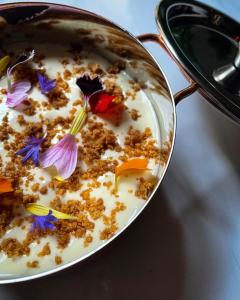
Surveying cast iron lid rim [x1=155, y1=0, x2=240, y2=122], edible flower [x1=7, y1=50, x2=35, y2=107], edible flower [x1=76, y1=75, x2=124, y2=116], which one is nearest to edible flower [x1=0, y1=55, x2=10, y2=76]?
edible flower [x1=7, y1=50, x2=35, y2=107]

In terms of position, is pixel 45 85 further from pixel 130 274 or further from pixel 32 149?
pixel 130 274

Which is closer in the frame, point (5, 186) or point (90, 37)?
point (5, 186)

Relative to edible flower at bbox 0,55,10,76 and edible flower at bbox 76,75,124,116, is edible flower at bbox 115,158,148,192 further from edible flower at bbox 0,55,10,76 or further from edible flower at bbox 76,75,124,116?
edible flower at bbox 0,55,10,76

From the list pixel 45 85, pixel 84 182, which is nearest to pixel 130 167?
pixel 84 182

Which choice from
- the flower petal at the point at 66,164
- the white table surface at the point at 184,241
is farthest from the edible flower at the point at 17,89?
the white table surface at the point at 184,241

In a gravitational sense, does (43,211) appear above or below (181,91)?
below

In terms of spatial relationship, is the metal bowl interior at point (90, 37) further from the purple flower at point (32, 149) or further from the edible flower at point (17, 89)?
the purple flower at point (32, 149)

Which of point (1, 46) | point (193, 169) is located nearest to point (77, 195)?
point (193, 169)

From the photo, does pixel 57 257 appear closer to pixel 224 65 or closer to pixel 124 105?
pixel 124 105

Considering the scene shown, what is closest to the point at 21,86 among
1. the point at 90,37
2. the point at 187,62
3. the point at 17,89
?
the point at 17,89
